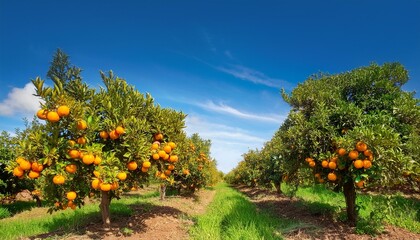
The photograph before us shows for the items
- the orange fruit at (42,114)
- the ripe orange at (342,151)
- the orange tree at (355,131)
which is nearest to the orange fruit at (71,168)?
the orange fruit at (42,114)

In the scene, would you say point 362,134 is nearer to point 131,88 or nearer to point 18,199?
point 131,88

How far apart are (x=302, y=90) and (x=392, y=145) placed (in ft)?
12.8

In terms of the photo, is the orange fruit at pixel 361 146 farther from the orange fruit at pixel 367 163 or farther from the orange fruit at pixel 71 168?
the orange fruit at pixel 71 168

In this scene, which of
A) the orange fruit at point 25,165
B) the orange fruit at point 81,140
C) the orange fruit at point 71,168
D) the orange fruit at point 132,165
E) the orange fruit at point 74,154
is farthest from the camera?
the orange fruit at point 132,165

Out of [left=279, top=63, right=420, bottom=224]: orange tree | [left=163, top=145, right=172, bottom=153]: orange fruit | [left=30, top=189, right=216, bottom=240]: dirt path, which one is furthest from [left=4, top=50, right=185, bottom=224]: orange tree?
[left=279, top=63, right=420, bottom=224]: orange tree

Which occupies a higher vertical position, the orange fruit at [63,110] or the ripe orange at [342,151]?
the orange fruit at [63,110]

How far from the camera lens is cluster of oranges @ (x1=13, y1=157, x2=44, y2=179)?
18.1 ft

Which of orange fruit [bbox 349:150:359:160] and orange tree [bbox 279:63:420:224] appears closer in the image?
orange fruit [bbox 349:150:359:160]

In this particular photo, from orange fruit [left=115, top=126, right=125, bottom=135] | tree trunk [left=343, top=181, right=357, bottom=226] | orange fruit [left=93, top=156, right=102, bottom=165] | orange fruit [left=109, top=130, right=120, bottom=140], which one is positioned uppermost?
orange fruit [left=115, top=126, right=125, bottom=135]

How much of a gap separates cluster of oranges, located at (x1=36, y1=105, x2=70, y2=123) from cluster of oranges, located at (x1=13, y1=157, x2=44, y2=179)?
0.94 metres

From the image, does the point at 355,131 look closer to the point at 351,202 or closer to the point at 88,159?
the point at 351,202

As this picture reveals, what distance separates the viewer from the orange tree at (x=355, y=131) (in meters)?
6.72

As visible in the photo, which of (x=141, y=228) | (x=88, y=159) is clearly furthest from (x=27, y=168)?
(x=141, y=228)

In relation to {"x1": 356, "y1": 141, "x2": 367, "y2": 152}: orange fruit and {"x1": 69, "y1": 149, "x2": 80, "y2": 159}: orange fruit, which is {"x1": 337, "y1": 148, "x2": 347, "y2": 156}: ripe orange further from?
{"x1": 69, "y1": 149, "x2": 80, "y2": 159}: orange fruit
